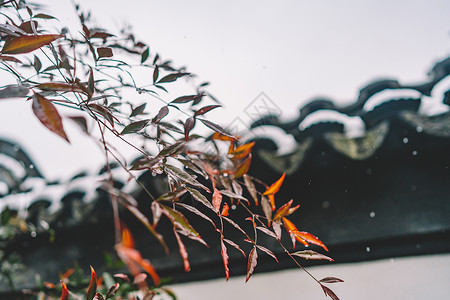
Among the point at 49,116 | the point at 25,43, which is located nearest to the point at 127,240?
the point at 49,116

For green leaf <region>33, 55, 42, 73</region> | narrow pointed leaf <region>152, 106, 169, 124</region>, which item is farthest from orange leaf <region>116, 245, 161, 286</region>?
green leaf <region>33, 55, 42, 73</region>

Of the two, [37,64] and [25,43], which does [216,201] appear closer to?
[25,43]

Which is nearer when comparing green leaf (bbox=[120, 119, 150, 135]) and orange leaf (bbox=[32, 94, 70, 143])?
orange leaf (bbox=[32, 94, 70, 143])

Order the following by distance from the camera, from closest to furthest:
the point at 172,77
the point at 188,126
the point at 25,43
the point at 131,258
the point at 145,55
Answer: the point at 131,258, the point at 25,43, the point at 188,126, the point at 172,77, the point at 145,55

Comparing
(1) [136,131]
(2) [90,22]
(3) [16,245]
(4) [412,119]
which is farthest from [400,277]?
(3) [16,245]

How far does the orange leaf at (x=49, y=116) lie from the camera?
0.99 feet

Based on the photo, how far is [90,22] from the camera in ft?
A: 2.80

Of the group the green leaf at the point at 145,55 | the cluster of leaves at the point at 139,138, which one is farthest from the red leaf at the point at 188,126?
the green leaf at the point at 145,55

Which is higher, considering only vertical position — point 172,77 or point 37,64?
point 172,77

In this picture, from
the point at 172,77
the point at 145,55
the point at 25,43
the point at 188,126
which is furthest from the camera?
the point at 145,55

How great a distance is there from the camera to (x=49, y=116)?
0.31m

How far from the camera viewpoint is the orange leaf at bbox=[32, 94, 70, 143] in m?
0.30

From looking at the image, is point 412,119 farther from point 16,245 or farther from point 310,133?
point 16,245

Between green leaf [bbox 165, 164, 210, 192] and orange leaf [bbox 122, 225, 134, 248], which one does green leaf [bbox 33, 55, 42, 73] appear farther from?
orange leaf [bbox 122, 225, 134, 248]
